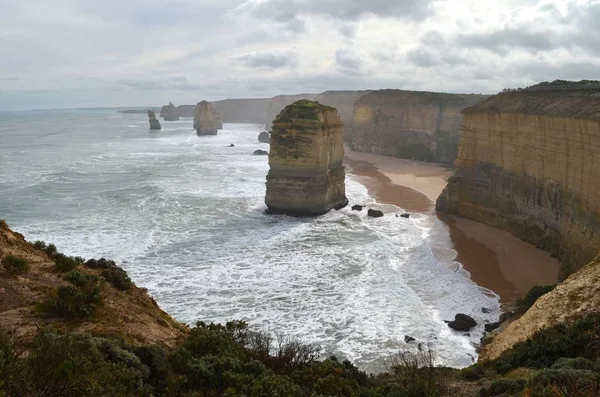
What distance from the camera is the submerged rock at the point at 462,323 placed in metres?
16.4

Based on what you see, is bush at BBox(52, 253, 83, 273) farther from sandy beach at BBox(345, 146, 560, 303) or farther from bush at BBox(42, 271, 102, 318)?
sandy beach at BBox(345, 146, 560, 303)

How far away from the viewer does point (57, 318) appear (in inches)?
375

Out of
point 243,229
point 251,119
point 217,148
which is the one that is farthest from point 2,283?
point 251,119

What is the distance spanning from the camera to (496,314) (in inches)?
705

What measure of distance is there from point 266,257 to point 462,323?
1035 centimetres

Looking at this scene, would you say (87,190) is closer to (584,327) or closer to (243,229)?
(243,229)

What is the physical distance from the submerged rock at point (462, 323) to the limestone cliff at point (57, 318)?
9.62 m

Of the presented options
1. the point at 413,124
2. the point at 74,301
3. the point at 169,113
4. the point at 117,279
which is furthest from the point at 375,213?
the point at 169,113

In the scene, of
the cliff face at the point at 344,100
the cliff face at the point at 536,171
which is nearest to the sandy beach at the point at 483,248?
the cliff face at the point at 536,171

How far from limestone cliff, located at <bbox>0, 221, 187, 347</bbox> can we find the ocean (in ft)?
18.1

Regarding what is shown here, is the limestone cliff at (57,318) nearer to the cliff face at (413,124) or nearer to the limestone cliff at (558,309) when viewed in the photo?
the limestone cliff at (558,309)

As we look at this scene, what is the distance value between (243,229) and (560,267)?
56.4 feet

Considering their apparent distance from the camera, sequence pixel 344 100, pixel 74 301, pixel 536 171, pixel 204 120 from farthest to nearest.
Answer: pixel 344 100
pixel 204 120
pixel 536 171
pixel 74 301

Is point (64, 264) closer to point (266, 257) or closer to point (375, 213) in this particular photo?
point (266, 257)
